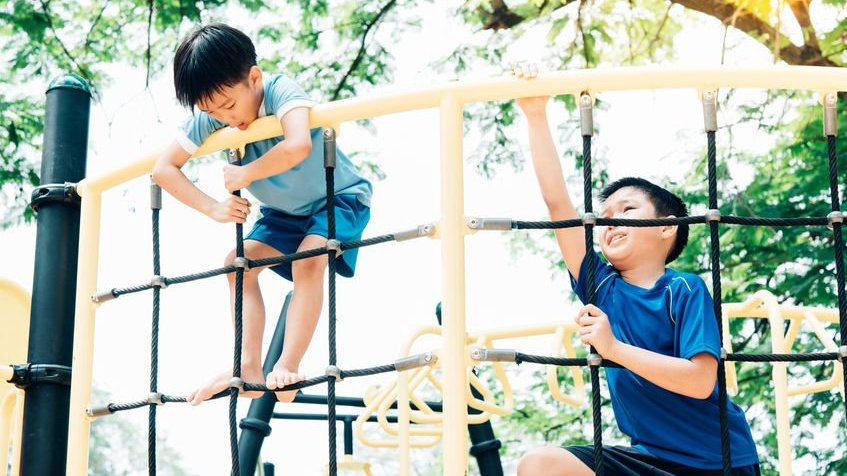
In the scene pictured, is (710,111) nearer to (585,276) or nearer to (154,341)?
(585,276)

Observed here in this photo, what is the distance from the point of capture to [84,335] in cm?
265

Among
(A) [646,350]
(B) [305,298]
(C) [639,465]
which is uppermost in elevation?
(B) [305,298]

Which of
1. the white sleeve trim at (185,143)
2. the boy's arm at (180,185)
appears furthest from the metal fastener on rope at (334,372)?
the white sleeve trim at (185,143)

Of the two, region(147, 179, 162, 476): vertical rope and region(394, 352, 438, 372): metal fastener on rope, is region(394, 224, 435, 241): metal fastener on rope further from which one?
region(147, 179, 162, 476): vertical rope

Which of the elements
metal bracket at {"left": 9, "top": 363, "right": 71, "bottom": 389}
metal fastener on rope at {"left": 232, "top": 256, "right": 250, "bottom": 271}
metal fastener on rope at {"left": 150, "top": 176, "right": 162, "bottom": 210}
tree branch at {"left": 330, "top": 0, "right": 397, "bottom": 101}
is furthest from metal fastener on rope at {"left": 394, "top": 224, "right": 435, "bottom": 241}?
tree branch at {"left": 330, "top": 0, "right": 397, "bottom": 101}

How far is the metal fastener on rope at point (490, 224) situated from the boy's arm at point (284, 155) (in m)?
0.43

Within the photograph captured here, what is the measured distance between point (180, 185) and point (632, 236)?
3.25 feet

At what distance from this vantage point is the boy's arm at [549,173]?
7.25 ft

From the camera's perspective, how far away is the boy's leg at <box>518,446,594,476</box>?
2.08 meters

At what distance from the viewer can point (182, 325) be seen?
11273 mm

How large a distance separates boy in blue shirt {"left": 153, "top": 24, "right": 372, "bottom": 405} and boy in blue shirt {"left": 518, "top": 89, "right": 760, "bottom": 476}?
0.53m

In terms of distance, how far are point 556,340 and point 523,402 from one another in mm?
3836

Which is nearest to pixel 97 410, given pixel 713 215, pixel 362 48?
pixel 713 215

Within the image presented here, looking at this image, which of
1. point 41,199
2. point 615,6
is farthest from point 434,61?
point 41,199
